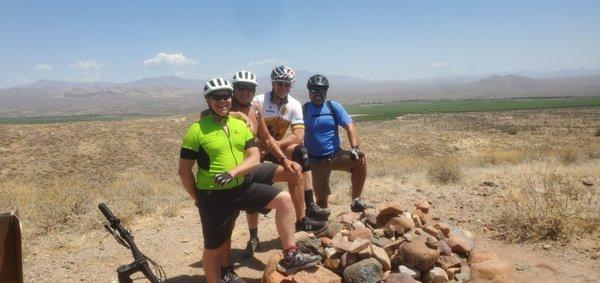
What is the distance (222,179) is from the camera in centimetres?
367

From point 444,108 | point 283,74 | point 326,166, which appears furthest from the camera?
point 444,108

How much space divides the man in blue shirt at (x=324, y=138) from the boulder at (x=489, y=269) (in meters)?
2.07

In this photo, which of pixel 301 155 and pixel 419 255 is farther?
pixel 301 155

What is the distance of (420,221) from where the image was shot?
5590 millimetres

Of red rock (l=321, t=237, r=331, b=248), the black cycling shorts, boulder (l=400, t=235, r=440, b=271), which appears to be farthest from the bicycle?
boulder (l=400, t=235, r=440, b=271)

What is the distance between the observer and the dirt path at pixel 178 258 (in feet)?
16.3

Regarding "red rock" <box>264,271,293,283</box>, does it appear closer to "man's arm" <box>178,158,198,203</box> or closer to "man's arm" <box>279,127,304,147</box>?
"man's arm" <box>178,158,198,203</box>

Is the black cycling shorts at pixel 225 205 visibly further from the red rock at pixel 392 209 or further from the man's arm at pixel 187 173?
the red rock at pixel 392 209

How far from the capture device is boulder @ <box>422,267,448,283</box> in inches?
174

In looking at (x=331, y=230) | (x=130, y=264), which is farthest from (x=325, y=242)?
(x=130, y=264)

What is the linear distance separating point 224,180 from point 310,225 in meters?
2.09

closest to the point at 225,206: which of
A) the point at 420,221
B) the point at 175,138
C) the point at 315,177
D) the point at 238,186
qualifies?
the point at 238,186

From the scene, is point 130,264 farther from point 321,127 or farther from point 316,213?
point 321,127

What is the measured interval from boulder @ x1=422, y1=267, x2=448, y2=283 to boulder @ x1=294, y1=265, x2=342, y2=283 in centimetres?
97
